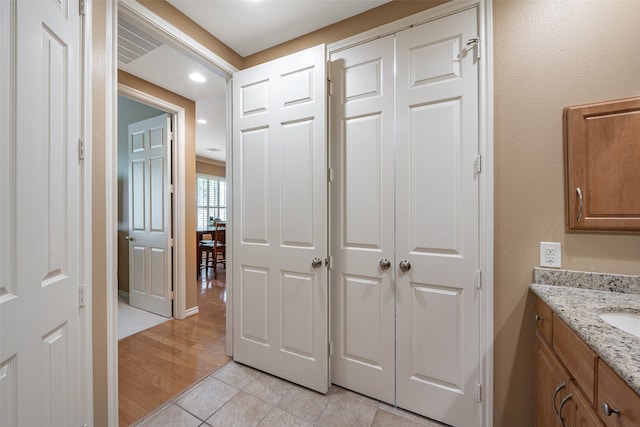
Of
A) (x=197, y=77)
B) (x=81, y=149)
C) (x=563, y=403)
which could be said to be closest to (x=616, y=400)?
(x=563, y=403)

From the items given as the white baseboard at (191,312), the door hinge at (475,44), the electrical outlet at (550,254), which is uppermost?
the door hinge at (475,44)

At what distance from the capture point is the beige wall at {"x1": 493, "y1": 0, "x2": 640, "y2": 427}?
1199 mm

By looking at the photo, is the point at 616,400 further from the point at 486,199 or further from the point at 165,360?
the point at 165,360

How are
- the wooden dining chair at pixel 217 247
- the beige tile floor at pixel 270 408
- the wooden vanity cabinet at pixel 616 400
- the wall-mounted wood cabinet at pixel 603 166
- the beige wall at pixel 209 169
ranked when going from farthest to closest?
the beige wall at pixel 209 169, the wooden dining chair at pixel 217 247, the beige tile floor at pixel 270 408, the wall-mounted wood cabinet at pixel 603 166, the wooden vanity cabinet at pixel 616 400

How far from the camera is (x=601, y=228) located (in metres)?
1.20

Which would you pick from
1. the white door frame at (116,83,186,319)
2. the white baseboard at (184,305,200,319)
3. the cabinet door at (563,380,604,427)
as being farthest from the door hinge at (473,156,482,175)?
the white baseboard at (184,305,200,319)

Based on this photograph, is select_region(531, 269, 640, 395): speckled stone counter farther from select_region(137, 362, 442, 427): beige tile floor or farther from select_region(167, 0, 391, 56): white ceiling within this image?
select_region(167, 0, 391, 56): white ceiling

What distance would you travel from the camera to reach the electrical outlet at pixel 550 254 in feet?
4.24

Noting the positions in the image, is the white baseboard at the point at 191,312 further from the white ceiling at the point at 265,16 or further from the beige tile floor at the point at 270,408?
the white ceiling at the point at 265,16

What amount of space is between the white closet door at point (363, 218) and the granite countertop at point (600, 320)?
0.78m

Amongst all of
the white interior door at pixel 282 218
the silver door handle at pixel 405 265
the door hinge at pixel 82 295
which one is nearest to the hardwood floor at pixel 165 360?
the white interior door at pixel 282 218

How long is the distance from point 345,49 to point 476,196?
1.30m

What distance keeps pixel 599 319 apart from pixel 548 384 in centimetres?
44

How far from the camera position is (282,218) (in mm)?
1875
